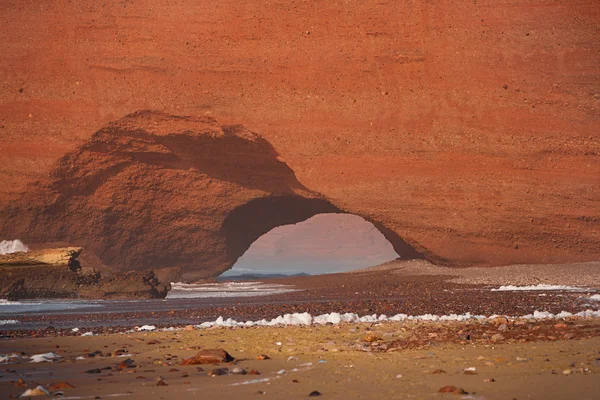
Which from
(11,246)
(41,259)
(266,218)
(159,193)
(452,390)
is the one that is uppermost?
(159,193)

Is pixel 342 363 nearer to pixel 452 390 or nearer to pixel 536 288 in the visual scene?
pixel 452 390

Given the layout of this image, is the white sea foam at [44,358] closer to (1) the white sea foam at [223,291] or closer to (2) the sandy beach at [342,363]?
(2) the sandy beach at [342,363]

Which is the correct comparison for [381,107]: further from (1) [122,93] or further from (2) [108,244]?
(2) [108,244]

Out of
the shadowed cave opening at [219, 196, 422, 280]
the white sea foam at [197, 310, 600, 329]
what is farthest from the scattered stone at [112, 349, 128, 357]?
the shadowed cave opening at [219, 196, 422, 280]

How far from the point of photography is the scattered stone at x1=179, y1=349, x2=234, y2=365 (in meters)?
7.69

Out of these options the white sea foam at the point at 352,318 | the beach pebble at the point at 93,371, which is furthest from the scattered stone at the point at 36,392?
the white sea foam at the point at 352,318

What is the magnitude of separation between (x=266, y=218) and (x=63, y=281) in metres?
14.4

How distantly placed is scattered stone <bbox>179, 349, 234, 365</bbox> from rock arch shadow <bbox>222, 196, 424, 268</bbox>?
23627 millimetres

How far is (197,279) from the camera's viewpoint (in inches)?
1401

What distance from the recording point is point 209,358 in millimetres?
7750

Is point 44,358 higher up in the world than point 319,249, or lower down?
lower down

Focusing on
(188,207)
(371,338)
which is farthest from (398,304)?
(188,207)

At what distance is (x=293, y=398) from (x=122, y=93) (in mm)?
23598

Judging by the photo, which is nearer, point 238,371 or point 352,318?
point 238,371
